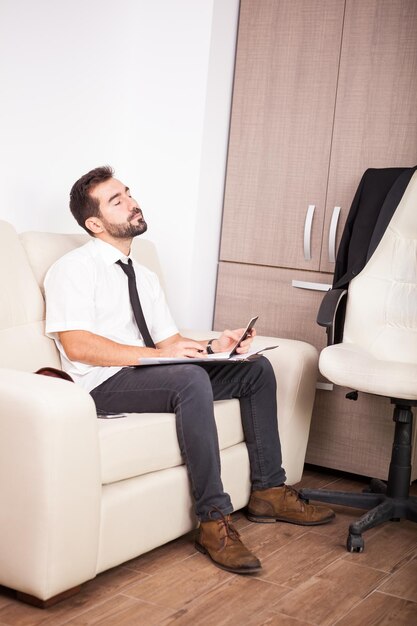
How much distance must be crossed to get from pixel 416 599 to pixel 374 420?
1.11 meters

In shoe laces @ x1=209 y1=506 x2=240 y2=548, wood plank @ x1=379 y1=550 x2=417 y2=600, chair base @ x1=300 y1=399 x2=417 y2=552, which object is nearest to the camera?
wood plank @ x1=379 y1=550 x2=417 y2=600

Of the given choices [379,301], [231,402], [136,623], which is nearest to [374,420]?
[379,301]

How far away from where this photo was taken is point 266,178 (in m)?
3.52

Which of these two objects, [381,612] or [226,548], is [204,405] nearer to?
[226,548]

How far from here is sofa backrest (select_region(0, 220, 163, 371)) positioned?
2.46 meters

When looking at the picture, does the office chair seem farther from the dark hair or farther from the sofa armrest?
the sofa armrest

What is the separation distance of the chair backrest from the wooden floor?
719 millimetres

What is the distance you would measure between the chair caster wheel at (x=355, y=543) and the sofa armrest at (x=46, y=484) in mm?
887

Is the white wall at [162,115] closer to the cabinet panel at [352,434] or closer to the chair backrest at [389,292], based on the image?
the cabinet panel at [352,434]

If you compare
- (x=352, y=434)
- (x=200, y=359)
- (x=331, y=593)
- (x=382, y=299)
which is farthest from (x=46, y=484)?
(x=352, y=434)

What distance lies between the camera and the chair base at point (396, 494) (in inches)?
107

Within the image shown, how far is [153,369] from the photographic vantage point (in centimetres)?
248

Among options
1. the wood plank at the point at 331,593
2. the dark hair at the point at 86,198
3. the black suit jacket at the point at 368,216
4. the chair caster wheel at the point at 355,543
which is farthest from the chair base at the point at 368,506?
the dark hair at the point at 86,198

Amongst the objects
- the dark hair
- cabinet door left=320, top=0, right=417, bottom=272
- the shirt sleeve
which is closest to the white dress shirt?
the shirt sleeve
